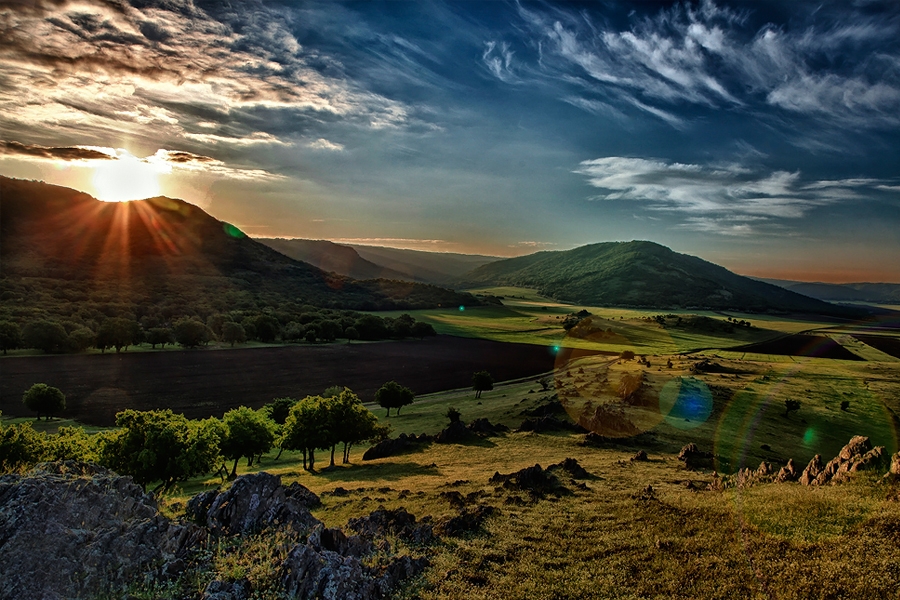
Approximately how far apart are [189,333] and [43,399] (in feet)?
284

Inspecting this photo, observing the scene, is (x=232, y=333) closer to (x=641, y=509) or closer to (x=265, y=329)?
(x=265, y=329)

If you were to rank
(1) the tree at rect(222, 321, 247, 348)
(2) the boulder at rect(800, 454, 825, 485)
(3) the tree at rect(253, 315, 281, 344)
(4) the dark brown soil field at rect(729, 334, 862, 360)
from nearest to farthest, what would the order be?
(2) the boulder at rect(800, 454, 825, 485), (4) the dark brown soil field at rect(729, 334, 862, 360), (1) the tree at rect(222, 321, 247, 348), (3) the tree at rect(253, 315, 281, 344)

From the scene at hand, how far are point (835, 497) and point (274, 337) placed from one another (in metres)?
198

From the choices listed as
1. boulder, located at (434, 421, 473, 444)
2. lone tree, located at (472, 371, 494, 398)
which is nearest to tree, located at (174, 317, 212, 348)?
lone tree, located at (472, 371, 494, 398)

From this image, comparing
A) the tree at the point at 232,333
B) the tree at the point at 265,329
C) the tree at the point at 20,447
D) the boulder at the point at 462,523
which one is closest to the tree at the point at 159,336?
the tree at the point at 232,333

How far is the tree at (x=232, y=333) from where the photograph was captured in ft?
572

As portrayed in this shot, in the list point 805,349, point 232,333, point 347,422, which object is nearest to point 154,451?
point 347,422

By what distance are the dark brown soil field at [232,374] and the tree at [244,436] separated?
41108 mm

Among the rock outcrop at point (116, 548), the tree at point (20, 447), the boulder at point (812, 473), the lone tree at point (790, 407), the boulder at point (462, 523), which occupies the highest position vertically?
the boulder at point (812, 473)

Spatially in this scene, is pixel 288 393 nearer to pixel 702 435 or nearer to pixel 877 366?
pixel 702 435

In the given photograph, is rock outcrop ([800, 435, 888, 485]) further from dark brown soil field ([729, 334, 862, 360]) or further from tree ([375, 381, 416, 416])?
dark brown soil field ([729, 334, 862, 360])

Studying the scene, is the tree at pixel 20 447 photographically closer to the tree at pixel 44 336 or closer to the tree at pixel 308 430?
the tree at pixel 308 430

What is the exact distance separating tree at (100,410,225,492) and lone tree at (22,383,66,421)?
51426 millimetres

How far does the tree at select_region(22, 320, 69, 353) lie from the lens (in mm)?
134750
